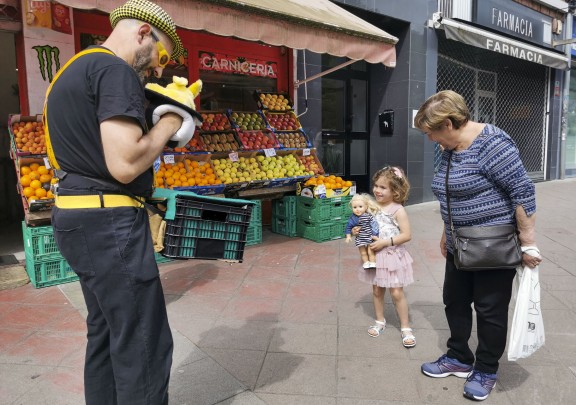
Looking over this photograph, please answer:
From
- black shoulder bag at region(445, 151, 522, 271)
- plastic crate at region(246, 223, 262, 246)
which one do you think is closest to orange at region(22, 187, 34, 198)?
plastic crate at region(246, 223, 262, 246)

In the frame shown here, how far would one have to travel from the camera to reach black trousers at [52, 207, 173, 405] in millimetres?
1790

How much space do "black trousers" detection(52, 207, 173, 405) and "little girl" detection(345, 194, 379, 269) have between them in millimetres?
1868

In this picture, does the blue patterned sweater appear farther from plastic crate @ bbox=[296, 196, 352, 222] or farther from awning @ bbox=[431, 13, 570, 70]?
awning @ bbox=[431, 13, 570, 70]

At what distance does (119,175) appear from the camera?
5.62 feet

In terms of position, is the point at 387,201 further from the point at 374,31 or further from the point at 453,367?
the point at 374,31

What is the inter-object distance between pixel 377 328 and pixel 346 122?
6.68 m

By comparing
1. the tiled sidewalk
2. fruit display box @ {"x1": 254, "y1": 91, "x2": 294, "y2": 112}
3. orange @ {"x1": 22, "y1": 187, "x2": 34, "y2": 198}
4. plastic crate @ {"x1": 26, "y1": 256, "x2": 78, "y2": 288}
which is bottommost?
the tiled sidewalk

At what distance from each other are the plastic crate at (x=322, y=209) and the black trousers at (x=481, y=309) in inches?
145

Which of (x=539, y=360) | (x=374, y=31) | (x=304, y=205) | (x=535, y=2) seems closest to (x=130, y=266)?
(x=539, y=360)

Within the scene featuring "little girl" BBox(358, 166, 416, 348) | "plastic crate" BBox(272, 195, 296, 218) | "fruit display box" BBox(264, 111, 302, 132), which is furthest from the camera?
"fruit display box" BBox(264, 111, 302, 132)

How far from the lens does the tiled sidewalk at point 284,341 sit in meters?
2.85

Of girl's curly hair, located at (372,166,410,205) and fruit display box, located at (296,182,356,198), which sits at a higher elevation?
girl's curly hair, located at (372,166,410,205)

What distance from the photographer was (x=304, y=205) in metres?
6.84

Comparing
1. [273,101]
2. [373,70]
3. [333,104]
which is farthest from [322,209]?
[373,70]
